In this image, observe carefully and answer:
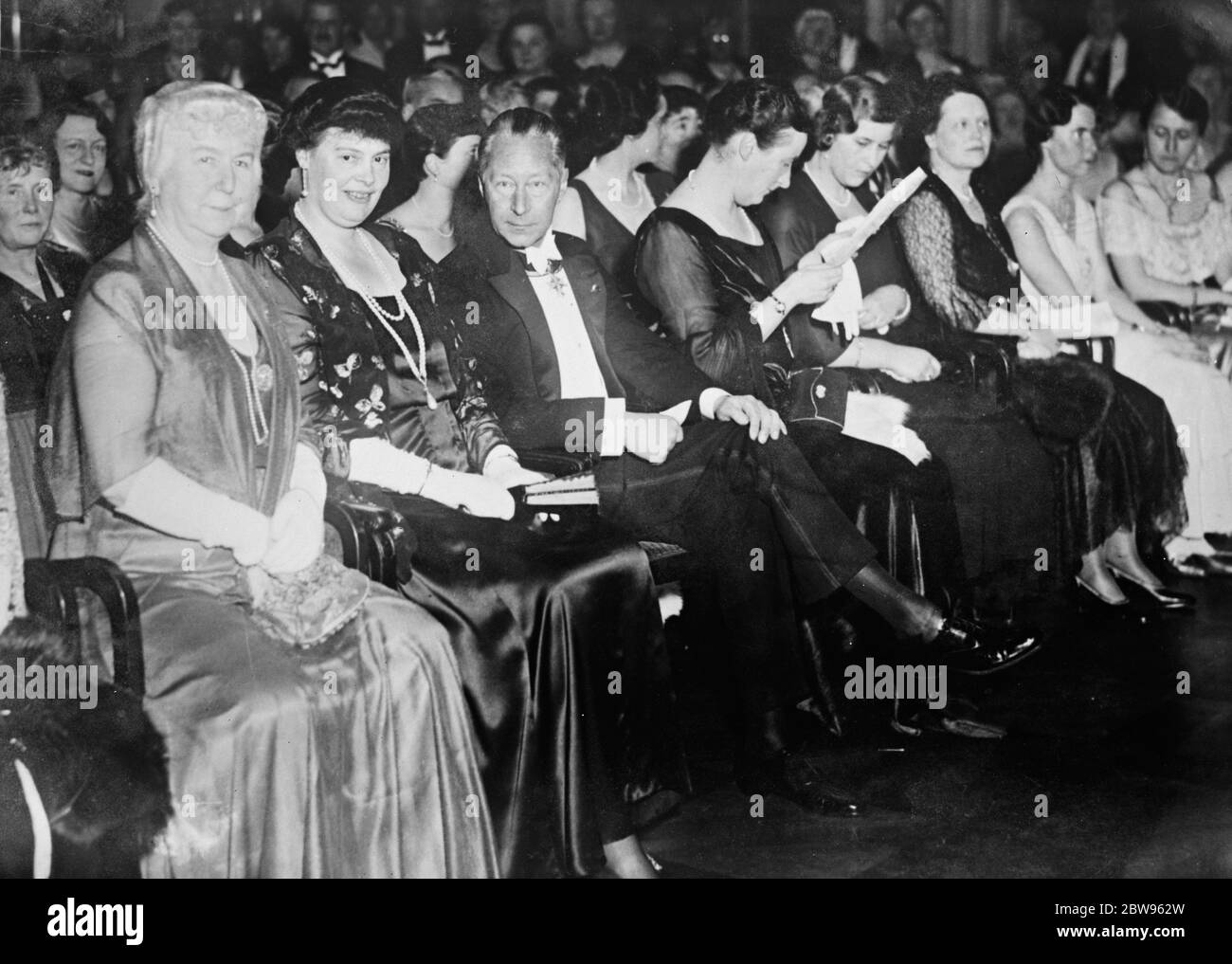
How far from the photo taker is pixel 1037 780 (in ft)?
16.6

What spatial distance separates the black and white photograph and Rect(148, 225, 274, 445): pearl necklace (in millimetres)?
13

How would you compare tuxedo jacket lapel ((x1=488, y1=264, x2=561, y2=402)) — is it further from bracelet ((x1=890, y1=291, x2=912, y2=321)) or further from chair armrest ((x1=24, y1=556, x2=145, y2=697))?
chair armrest ((x1=24, y1=556, x2=145, y2=697))

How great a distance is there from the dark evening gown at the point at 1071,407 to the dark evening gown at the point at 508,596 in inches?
57.9

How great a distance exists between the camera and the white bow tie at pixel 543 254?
5.01 metres

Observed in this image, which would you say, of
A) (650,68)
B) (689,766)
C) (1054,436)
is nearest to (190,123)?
(650,68)

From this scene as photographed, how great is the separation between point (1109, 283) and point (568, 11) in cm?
218

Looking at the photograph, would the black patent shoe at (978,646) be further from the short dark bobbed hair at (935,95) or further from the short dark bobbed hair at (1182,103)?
the short dark bobbed hair at (1182,103)

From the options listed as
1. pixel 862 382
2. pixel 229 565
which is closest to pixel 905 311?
pixel 862 382

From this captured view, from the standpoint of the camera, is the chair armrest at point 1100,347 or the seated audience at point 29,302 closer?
the seated audience at point 29,302

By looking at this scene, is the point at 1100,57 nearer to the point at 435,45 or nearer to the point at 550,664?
the point at 435,45

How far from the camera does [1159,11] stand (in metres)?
5.23

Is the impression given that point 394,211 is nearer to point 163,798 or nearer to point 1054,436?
point 163,798

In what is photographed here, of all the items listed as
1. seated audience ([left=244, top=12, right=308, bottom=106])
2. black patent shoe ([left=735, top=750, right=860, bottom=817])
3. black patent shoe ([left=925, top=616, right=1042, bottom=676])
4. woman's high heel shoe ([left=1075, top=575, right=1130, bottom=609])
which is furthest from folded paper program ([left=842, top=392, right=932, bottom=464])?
seated audience ([left=244, top=12, right=308, bottom=106])

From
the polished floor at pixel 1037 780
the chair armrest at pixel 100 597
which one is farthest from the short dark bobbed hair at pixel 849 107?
the chair armrest at pixel 100 597
